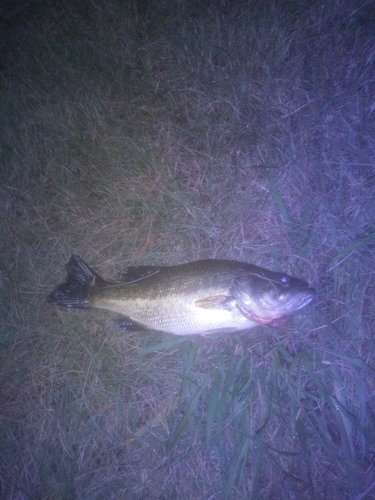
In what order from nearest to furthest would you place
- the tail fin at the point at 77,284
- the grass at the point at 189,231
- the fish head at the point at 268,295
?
the fish head at the point at 268,295, the grass at the point at 189,231, the tail fin at the point at 77,284

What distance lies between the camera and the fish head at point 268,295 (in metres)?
2.11

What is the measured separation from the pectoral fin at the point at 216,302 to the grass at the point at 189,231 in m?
0.42

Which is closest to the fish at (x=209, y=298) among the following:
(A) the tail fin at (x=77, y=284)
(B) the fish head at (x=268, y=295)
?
(B) the fish head at (x=268, y=295)

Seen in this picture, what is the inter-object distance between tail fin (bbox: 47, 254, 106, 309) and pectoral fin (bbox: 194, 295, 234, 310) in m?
0.84

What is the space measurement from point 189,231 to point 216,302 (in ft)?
2.23

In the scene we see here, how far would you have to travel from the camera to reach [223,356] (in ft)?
7.99

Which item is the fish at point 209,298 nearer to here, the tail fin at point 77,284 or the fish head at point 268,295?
the fish head at point 268,295

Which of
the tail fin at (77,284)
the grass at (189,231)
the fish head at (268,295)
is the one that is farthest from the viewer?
the tail fin at (77,284)

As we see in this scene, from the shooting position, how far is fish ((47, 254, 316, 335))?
2.14m

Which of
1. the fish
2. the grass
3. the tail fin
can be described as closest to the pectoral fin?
the fish

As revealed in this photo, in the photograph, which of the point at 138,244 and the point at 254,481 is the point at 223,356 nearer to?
the point at 254,481

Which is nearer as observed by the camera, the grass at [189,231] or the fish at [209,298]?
the fish at [209,298]

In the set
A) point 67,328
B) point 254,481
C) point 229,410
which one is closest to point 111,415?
point 67,328

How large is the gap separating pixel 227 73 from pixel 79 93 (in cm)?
130
